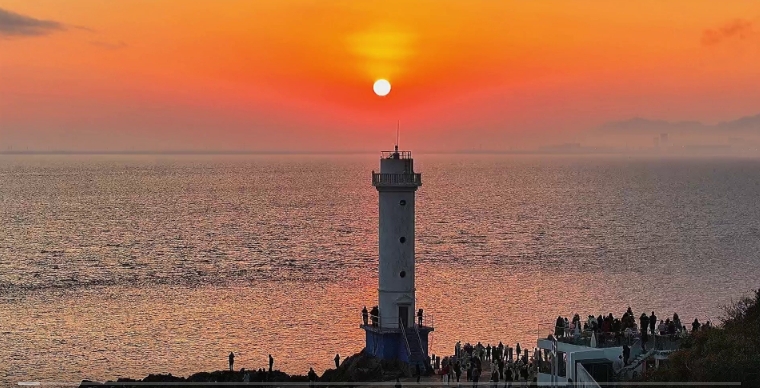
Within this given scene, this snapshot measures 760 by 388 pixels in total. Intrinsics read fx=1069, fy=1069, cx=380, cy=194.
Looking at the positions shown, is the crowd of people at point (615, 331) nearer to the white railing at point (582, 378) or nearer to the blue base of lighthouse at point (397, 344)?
the white railing at point (582, 378)

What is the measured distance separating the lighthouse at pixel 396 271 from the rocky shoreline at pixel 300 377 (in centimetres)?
65

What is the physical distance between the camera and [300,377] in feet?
138

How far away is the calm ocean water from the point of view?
5269 centimetres

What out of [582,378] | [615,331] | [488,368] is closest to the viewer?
[582,378]

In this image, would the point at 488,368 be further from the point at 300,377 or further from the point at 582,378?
Answer: the point at 582,378

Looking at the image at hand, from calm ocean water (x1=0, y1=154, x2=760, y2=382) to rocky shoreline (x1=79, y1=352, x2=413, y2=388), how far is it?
4334 millimetres

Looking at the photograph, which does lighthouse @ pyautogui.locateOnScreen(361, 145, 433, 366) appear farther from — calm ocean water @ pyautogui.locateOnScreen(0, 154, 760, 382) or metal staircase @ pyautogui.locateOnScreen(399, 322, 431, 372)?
calm ocean water @ pyautogui.locateOnScreen(0, 154, 760, 382)

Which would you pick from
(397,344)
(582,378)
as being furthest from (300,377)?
(582,378)

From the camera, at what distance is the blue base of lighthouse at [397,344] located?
40031 mm

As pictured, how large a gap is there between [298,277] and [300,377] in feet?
110

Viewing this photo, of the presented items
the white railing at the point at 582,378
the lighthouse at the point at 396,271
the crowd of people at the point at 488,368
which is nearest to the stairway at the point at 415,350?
the lighthouse at the point at 396,271

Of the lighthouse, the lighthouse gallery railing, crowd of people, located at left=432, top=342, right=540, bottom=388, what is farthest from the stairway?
the lighthouse gallery railing

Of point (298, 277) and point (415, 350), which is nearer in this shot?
point (415, 350)

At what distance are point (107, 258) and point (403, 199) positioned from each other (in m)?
52.9
